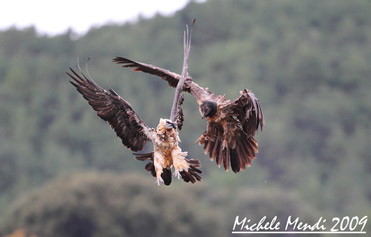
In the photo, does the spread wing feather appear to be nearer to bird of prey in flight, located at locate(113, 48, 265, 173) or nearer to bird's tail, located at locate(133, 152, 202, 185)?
bird of prey in flight, located at locate(113, 48, 265, 173)

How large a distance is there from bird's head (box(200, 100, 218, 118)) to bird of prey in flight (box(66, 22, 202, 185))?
1.08 ft

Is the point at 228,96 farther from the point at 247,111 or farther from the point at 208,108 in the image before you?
the point at 247,111

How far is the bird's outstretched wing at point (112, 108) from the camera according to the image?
10.5 m

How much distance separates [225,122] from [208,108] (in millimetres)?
502

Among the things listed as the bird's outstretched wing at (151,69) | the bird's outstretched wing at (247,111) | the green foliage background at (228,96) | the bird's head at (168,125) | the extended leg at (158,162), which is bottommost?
the extended leg at (158,162)

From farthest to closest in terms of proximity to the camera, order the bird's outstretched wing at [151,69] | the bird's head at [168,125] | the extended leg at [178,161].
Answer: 1. the bird's outstretched wing at [151,69]
2. the extended leg at [178,161]
3. the bird's head at [168,125]

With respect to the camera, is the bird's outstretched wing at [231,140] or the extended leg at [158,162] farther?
the bird's outstretched wing at [231,140]

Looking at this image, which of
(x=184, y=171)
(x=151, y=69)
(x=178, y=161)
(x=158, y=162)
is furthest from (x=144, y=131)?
(x=151, y=69)

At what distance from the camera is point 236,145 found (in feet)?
37.4

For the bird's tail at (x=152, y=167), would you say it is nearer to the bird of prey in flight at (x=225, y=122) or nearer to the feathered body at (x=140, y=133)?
the feathered body at (x=140, y=133)

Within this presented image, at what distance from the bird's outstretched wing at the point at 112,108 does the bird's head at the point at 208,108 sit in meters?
0.79

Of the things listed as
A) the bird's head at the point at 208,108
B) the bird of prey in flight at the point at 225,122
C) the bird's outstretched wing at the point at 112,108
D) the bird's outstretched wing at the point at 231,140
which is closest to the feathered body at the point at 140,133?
the bird's outstretched wing at the point at 112,108

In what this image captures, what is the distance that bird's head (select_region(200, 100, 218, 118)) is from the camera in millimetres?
10648

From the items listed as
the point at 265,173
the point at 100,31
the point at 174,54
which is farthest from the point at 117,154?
the point at 100,31
